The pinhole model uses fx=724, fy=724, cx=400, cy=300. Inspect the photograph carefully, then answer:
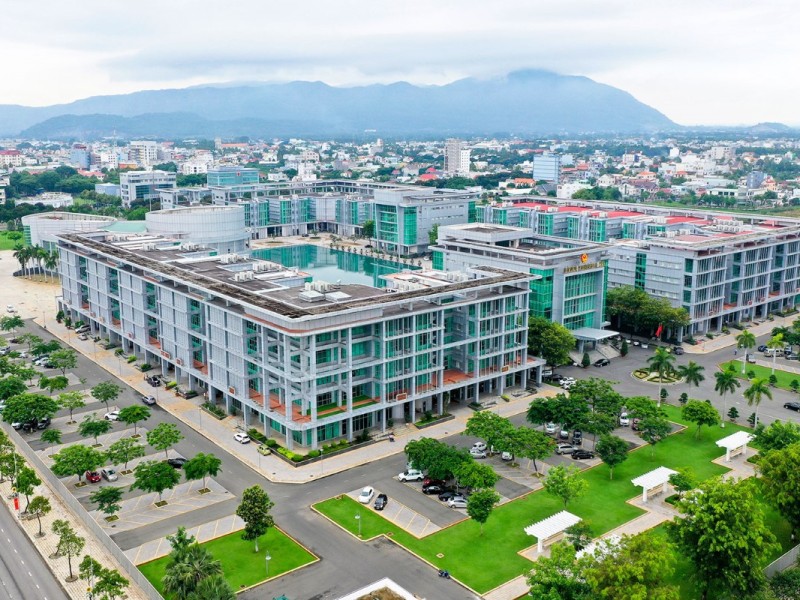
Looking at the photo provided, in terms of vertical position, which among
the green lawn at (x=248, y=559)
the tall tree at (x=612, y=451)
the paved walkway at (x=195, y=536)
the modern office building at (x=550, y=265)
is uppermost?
the modern office building at (x=550, y=265)

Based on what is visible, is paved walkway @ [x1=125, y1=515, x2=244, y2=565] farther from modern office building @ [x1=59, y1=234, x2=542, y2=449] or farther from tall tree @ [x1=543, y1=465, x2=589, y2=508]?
tall tree @ [x1=543, y1=465, x2=589, y2=508]

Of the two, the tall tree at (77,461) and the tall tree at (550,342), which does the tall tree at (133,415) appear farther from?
the tall tree at (550,342)

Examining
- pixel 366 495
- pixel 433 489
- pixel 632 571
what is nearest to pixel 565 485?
pixel 433 489

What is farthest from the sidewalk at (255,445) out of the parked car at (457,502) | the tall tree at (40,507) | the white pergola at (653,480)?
the white pergola at (653,480)

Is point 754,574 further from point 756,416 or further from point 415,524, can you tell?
point 756,416

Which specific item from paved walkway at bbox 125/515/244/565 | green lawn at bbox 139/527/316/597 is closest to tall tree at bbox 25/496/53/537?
paved walkway at bbox 125/515/244/565

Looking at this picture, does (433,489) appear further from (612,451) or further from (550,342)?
(550,342)
